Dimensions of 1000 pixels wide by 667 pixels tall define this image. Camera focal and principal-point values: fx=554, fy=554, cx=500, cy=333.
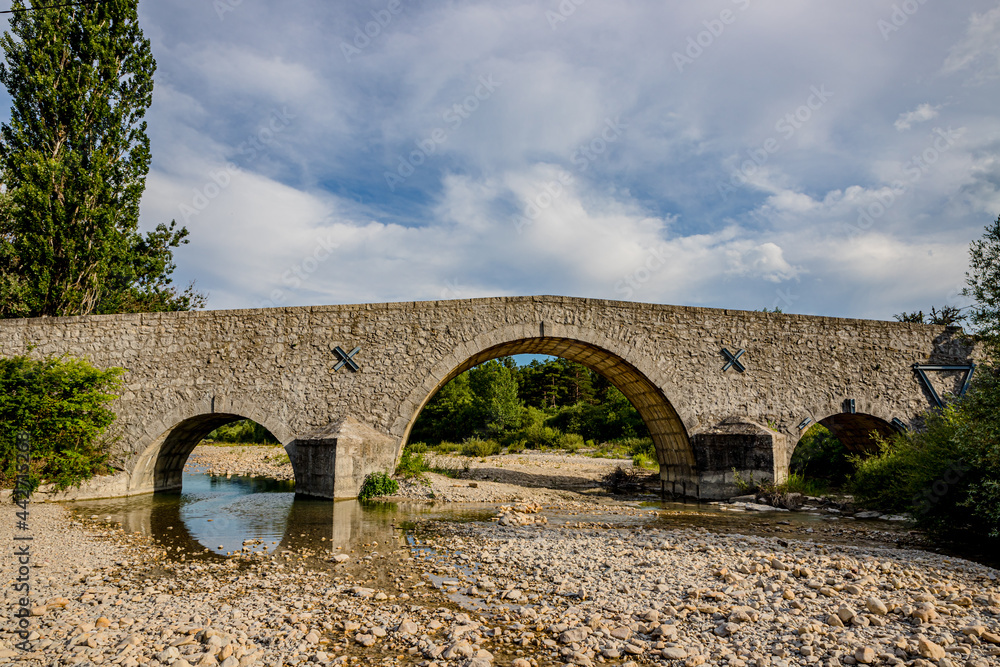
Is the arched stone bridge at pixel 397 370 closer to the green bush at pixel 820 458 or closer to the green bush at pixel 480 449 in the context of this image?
the green bush at pixel 820 458

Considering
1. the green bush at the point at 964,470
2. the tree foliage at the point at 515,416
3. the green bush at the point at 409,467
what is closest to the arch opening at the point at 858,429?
the green bush at the point at 964,470

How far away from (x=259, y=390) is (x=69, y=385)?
4008 mm

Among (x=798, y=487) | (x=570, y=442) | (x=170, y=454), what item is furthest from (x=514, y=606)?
(x=570, y=442)

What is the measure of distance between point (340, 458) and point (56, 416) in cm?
638

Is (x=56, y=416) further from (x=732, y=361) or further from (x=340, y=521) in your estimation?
(x=732, y=361)

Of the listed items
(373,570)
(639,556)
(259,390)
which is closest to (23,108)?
(259,390)

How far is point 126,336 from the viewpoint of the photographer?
572 inches

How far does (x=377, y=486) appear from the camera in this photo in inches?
536

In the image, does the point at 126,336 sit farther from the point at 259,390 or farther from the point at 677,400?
the point at 677,400

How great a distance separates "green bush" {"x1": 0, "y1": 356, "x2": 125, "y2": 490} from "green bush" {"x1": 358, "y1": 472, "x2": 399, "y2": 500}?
6429 mm

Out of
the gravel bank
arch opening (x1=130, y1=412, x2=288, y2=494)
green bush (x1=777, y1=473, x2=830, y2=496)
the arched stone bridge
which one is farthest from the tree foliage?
the gravel bank

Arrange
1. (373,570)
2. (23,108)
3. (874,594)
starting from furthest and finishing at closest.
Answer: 1. (23,108)
2. (373,570)
3. (874,594)

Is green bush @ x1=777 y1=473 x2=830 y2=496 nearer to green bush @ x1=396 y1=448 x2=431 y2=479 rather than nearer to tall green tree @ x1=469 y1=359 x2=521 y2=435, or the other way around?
green bush @ x1=396 y1=448 x2=431 y2=479

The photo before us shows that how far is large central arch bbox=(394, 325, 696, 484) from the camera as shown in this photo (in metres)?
14.5
